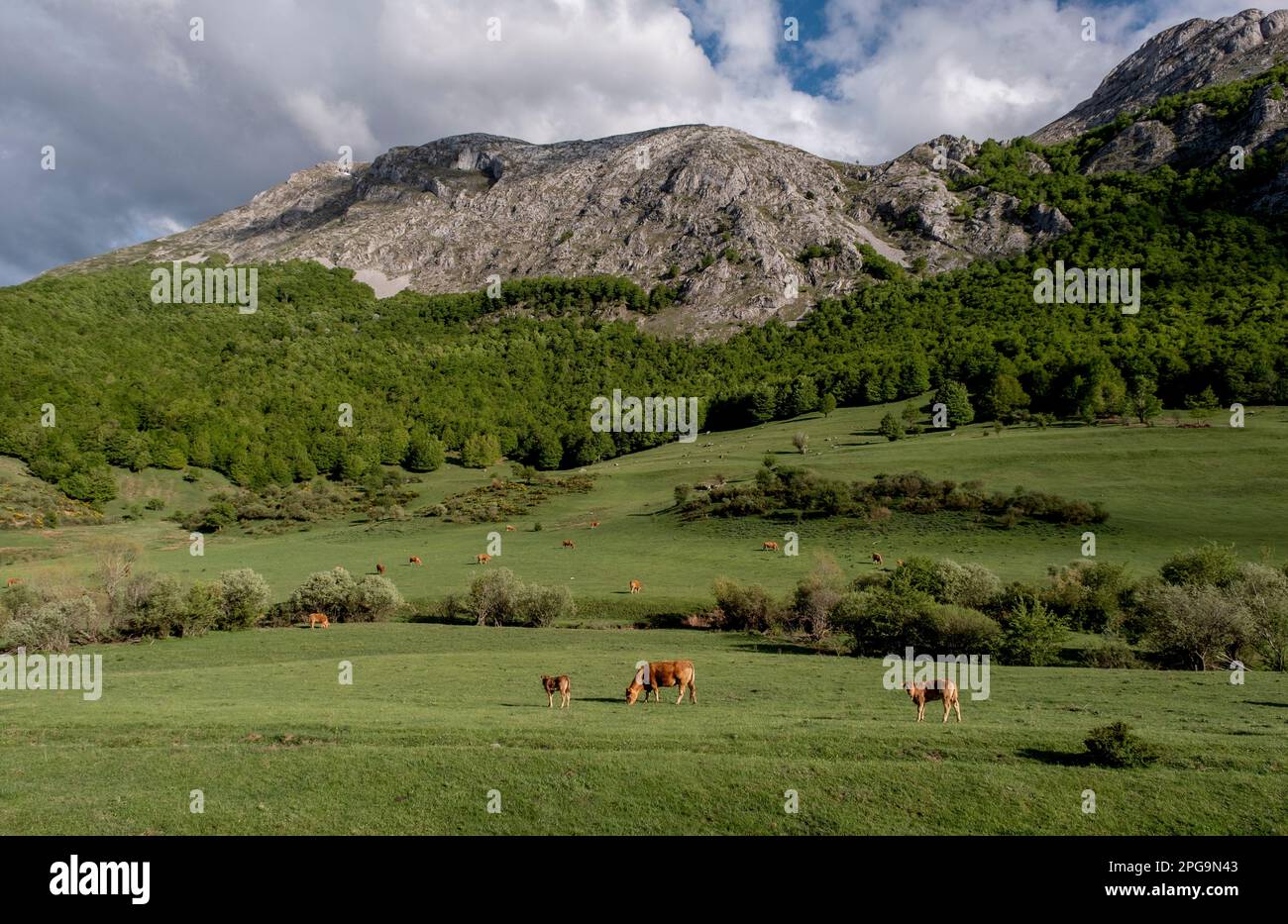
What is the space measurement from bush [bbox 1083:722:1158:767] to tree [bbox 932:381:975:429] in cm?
12093

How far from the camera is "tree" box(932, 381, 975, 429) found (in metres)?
128

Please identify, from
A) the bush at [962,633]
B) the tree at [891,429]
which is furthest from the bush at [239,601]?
the tree at [891,429]

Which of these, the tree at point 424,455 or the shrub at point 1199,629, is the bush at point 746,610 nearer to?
the shrub at point 1199,629

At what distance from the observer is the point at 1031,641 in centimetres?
3819

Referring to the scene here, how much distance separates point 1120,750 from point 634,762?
11602 millimetres

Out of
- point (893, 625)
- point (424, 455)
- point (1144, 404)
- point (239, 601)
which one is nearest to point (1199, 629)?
point (893, 625)

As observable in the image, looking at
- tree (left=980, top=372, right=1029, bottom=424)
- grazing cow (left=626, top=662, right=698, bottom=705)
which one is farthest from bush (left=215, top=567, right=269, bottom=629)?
tree (left=980, top=372, right=1029, bottom=424)

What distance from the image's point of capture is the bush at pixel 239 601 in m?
51.6

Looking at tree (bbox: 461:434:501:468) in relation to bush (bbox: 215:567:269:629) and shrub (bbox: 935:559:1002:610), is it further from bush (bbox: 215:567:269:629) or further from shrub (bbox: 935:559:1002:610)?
shrub (bbox: 935:559:1002:610)

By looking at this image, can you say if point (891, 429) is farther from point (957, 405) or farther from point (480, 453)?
point (480, 453)

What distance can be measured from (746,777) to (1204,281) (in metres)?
212
